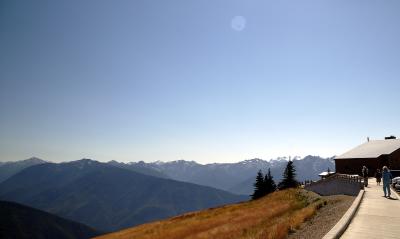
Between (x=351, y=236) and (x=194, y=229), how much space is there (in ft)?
78.5

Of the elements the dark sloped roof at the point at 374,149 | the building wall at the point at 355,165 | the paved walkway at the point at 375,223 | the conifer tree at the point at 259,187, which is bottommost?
the conifer tree at the point at 259,187

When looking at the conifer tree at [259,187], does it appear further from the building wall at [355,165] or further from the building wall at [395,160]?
the building wall at [395,160]

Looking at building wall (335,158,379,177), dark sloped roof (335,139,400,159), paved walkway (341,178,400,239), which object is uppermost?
dark sloped roof (335,139,400,159)

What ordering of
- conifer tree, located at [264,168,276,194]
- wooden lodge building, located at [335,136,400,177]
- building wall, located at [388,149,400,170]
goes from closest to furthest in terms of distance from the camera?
building wall, located at [388,149,400,170], wooden lodge building, located at [335,136,400,177], conifer tree, located at [264,168,276,194]

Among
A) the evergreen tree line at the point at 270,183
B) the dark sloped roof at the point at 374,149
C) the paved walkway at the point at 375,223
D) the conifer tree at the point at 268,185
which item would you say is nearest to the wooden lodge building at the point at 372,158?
the dark sloped roof at the point at 374,149

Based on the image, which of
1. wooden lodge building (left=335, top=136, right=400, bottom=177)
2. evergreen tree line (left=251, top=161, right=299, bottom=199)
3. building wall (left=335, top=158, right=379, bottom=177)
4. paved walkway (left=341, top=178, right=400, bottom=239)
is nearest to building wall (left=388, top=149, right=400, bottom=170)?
wooden lodge building (left=335, top=136, right=400, bottom=177)

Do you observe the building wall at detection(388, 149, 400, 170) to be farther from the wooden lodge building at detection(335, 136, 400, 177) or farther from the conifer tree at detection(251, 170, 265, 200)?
the conifer tree at detection(251, 170, 265, 200)

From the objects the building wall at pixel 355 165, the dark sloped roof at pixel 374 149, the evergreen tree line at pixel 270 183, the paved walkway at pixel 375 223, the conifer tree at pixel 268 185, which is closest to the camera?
the paved walkway at pixel 375 223

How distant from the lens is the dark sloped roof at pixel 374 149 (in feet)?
189

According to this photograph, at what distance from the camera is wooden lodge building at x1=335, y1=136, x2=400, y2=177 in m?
56.3

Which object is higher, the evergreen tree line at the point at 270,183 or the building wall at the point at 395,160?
the building wall at the point at 395,160

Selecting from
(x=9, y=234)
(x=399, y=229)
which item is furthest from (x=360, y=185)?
(x=9, y=234)

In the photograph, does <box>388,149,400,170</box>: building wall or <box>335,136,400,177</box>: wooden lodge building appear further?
<box>335,136,400,177</box>: wooden lodge building

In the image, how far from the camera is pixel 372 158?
56.9m
